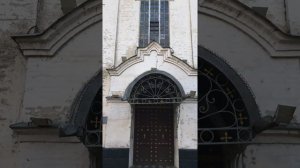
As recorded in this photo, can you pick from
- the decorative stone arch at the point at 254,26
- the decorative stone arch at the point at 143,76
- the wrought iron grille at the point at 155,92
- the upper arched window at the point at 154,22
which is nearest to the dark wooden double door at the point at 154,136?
the wrought iron grille at the point at 155,92

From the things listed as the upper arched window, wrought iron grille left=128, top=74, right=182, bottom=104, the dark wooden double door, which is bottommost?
the dark wooden double door

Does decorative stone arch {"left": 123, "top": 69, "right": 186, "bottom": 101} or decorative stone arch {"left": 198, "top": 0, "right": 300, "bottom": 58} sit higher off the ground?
decorative stone arch {"left": 198, "top": 0, "right": 300, "bottom": 58}

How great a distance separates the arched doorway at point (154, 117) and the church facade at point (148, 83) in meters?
0.02

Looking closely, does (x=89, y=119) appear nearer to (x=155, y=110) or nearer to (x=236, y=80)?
(x=155, y=110)

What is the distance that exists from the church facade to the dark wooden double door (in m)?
0.02

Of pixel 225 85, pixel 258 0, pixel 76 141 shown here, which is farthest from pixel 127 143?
pixel 258 0

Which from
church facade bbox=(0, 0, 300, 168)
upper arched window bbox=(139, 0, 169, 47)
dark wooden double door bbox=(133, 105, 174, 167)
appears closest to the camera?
dark wooden double door bbox=(133, 105, 174, 167)

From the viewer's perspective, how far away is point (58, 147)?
9.41 metres

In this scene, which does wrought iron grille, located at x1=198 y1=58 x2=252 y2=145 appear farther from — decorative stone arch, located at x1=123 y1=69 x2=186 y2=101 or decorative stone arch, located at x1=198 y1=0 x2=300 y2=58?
decorative stone arch, located at x1=123 y1=69 x2=186 y2=101

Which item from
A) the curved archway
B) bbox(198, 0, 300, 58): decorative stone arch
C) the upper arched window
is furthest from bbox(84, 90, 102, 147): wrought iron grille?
bbox(198, 0, 300, 58): decorative stone arch

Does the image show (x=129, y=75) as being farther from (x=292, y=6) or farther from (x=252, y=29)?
(x=292, y=6)

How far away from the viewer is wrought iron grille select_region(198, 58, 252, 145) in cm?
898

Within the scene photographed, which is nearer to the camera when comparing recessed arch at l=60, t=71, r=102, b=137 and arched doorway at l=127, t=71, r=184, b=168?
arched doorway at l=127, t=71, r=184, b=168

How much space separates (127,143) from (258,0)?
5.00 meters
